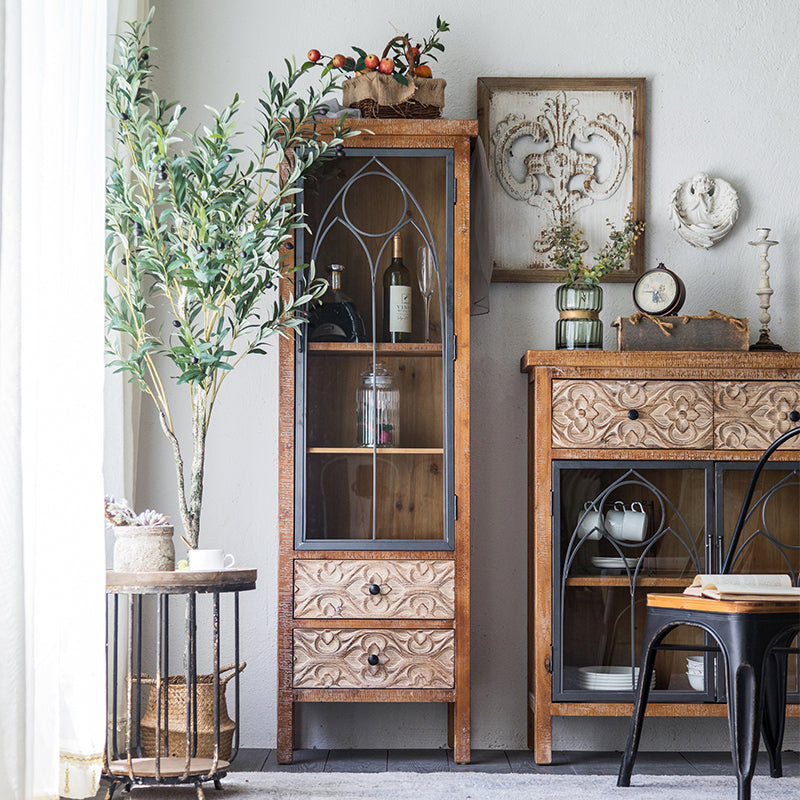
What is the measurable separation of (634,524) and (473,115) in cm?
134

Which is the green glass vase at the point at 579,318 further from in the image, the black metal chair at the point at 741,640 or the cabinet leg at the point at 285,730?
the cabinet leg at the point at 285,730

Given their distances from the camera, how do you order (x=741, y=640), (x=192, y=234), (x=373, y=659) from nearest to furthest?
1. (x=741, y=640)
2. (x=192, y=234)
3. (x=373, y=659)

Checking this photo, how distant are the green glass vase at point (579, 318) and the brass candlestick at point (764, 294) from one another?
473 mm

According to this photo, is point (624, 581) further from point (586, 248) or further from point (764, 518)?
point (586, 248)

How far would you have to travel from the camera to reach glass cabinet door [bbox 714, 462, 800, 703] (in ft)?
8.48

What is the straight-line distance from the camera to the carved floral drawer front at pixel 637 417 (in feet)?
8.41

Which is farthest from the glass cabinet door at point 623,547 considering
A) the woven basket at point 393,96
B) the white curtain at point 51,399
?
the white curtain at point 51,399

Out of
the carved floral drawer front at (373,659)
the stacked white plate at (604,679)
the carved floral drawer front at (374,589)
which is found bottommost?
the stacked white plate at (604,679)

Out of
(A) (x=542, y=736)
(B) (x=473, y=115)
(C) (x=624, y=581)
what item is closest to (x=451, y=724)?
(A) (x=542, y=736)

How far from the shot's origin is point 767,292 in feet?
9.23

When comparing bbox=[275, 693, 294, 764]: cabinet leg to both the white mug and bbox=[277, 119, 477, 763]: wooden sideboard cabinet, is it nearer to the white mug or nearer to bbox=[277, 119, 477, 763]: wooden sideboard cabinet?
bbox=[277, 119, 477, 763]: wooden sideboard cabinet

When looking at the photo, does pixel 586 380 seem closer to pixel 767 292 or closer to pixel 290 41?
pixel 767 292

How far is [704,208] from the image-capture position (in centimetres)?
290

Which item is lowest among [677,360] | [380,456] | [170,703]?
[170,703]
